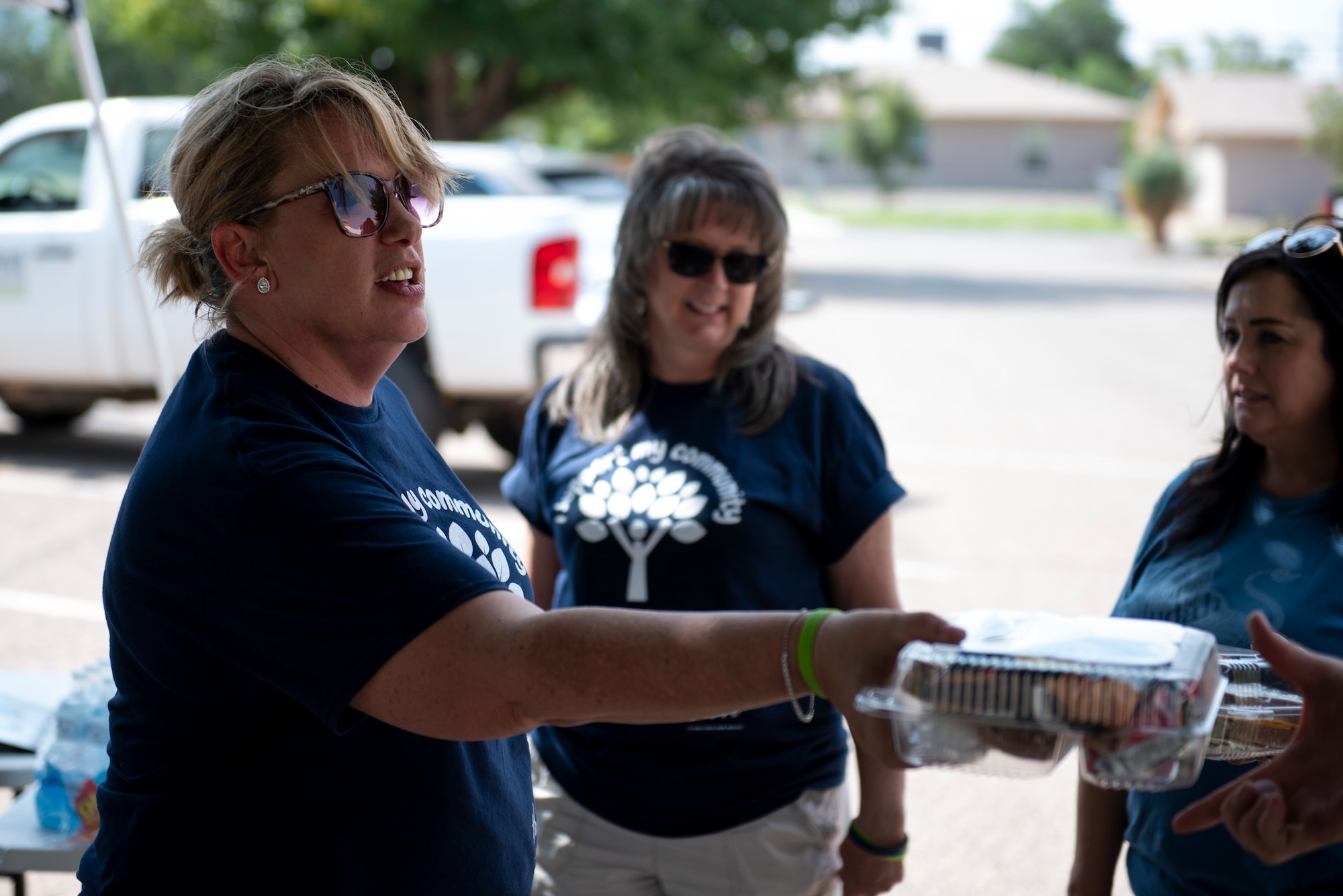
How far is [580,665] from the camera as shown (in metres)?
1.33

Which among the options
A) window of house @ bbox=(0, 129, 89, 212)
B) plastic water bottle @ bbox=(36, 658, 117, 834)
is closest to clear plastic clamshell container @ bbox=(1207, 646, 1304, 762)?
plastic water bottle @ bbox=(36, 658, 117, 834)

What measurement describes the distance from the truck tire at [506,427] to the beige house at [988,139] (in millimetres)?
51428

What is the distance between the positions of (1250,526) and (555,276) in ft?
18.5

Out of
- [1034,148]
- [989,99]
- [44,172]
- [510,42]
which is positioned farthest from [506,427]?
Result: [1034,148]

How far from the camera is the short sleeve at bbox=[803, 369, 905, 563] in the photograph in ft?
7.69

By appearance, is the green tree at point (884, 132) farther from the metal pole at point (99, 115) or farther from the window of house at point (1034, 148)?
the metal pole at point (99, 115)

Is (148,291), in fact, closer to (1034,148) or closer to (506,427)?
(506,427)

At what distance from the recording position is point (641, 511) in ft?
7.80

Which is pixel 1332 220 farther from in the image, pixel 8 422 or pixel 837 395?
pixel 8 422

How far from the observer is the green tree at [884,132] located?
159 ft

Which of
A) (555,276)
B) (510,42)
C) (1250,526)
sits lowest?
(555,276)

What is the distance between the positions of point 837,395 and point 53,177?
7.70 m

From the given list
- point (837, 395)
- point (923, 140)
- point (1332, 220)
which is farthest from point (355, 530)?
point (923, 140)

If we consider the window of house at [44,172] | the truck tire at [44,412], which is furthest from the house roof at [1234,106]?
the window of house at [44,172]
